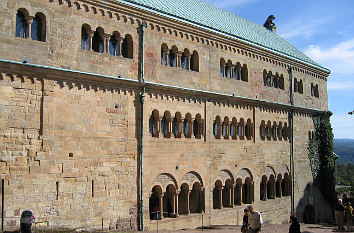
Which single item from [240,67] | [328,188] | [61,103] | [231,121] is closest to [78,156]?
[61,103]

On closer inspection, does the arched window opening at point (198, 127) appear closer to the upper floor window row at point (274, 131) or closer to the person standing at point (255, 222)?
the upper floor window row at point (274, 131)

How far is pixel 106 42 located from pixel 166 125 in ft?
18.7

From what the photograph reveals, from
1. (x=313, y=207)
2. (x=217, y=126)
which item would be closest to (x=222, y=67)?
(x=217, y=126)

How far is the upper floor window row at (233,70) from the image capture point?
84.2 feet

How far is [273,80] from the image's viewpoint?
30.6 meters

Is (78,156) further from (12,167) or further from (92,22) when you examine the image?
(92,22)

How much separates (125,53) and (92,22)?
258 centimetres

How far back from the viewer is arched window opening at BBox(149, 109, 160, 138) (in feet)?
69.1

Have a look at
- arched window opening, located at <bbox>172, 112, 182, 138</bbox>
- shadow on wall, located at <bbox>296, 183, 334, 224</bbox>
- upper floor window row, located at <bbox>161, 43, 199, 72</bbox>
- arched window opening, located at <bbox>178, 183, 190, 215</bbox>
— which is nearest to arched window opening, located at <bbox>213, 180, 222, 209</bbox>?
arched window opening, located at <bbox>178, 183, 190, 215</bbox>

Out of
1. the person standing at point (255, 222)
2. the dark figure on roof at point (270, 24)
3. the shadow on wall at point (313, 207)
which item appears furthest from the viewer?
the dark figure on roof at point (270, 24)

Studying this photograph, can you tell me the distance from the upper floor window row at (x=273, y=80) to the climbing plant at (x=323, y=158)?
622cm

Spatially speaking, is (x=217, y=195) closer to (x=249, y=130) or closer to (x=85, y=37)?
(x=249, y=130)

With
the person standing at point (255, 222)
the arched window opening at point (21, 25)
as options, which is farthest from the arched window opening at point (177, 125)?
the arched window opening at point (21, 25)

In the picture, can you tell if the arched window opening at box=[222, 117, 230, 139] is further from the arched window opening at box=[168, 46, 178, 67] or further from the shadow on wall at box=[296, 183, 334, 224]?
the shadow on wall at box=[296, 183, 334, 224]
